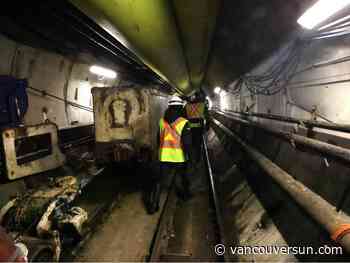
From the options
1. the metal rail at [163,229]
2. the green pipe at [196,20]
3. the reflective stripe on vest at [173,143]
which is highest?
the green pipe at [196,20]

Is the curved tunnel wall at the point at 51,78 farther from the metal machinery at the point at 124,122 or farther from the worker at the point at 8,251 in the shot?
the worker at the point at 8,251

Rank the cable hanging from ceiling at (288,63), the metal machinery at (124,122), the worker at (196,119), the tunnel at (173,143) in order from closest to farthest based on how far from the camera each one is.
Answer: the tunnel at (173,143)
the cable hanging from ceiling at (288,63)
the metal machinery at (124,122)
the worker at (196,119)

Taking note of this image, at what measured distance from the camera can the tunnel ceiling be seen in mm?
3564

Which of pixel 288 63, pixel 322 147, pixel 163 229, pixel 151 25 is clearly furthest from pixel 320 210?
pixel 151 25

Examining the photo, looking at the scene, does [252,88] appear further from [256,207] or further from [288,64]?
[256,207]

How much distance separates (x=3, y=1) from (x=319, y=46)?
5.48 meters

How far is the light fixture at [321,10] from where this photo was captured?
8.46 ft

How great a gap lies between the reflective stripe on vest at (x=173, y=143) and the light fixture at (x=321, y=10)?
2.80 meters

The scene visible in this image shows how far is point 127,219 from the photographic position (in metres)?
4.99

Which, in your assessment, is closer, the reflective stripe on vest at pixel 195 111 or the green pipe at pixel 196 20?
the green pipe at pixel 196 20

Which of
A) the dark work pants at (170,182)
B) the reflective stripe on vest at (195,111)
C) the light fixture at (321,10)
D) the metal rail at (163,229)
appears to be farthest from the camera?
the reflective stripe on vest at (195,111)

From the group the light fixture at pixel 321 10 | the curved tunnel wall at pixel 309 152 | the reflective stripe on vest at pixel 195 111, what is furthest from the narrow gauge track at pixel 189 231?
the reflective stripe on vest at pixel 195 111

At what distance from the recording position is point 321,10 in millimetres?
2848

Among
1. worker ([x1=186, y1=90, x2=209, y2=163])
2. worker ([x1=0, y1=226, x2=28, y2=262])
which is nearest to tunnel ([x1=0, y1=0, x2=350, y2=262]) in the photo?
worker ([x1=0, y1=226, x2=28, y2=262])
